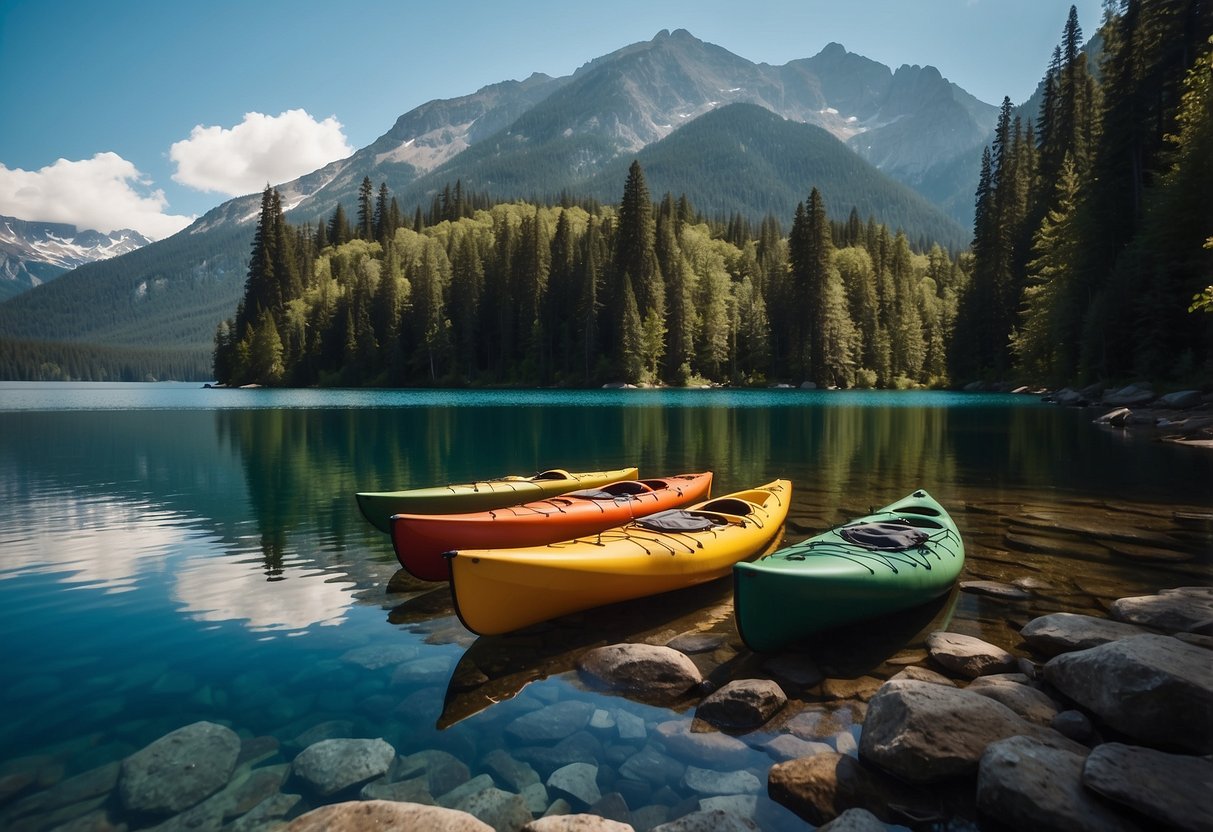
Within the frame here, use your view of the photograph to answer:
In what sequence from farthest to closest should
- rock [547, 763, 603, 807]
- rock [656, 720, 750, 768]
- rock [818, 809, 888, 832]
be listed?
rock [656, 720, 750, 768] < rock [547, 763, 603, 807] < rock [818, 809, 888, 832]

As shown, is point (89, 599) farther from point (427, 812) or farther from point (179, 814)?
point (427, 812)

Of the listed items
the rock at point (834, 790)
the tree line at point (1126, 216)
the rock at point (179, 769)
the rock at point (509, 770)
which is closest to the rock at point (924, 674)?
the rock at point (834, 790)

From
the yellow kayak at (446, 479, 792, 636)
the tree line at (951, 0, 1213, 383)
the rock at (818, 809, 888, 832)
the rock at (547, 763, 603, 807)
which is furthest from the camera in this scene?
the tree line at (951, 0, 1213, 383)

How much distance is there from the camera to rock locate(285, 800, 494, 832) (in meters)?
4.11

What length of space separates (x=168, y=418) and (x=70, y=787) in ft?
140

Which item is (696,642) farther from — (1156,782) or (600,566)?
(1156,782)

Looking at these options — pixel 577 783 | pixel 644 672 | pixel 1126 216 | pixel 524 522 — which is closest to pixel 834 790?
pixel 577 783

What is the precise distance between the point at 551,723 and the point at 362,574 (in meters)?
5.71

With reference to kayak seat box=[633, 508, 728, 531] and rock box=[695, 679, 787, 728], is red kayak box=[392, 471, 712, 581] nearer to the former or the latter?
kayak seat box=[633, 508, 728, 531]

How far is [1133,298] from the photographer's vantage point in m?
A: 31.7

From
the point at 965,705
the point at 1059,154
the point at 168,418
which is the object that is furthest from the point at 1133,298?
the point at 168,418

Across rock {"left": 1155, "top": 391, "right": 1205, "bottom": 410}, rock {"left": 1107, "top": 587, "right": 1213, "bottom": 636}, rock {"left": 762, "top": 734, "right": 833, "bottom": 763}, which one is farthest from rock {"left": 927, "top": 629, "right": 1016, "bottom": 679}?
rock {"left": 1155, "top": 391, "right": 1205, "bottom": 410}

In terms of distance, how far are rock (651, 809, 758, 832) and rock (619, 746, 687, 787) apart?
76 centimetres

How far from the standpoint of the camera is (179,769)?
512cm
